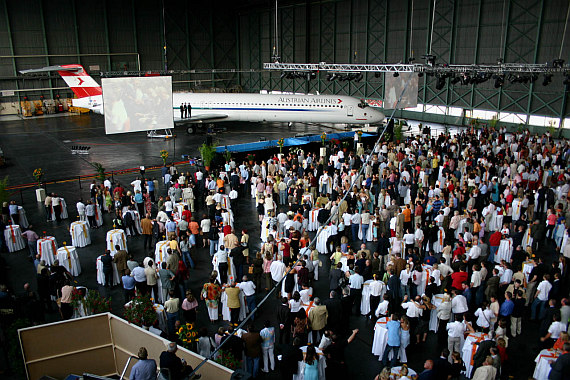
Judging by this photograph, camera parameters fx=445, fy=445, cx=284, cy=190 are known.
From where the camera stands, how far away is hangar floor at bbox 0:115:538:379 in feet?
31.2

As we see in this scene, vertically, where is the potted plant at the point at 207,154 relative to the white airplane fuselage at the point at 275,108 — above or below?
below

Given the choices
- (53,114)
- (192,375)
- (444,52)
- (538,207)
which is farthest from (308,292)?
(53,114)

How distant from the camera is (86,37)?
44.5 metres

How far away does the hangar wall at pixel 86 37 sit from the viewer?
41.6 meters

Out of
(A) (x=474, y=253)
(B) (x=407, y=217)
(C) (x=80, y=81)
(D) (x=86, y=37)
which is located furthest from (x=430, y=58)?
(D) (x=86, y=37)

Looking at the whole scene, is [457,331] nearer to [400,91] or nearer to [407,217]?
[407,217]

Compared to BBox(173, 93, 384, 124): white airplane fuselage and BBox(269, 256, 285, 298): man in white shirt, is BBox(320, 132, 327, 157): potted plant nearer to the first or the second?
BBox(173, 93, 384, 124): white airplane fuselage

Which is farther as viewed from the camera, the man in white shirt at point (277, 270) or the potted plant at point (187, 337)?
the man in white shirt at point (277, 270)

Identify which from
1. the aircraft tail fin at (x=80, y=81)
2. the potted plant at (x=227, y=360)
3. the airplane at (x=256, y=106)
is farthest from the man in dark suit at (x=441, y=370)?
the aircraft tail fin at (x=80, y=81)

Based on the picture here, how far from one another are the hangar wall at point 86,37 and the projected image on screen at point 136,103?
2648cm

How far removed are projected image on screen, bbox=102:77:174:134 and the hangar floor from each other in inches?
103

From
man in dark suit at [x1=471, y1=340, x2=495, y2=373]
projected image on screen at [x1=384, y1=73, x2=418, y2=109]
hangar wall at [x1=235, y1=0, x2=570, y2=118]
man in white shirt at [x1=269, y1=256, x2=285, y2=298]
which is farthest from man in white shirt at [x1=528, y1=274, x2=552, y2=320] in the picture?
projected image on screen at [x1=384, y1=73, x2=418, y2=109]

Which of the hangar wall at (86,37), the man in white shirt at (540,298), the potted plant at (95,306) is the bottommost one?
the man in white shirt at (540,298)

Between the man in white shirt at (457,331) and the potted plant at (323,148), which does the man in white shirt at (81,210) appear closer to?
the man in white shirt at (457,331)
